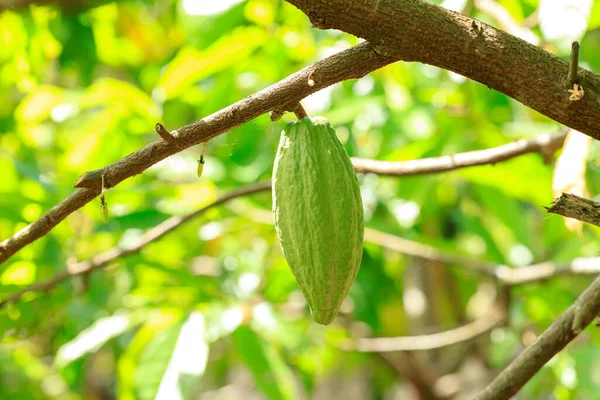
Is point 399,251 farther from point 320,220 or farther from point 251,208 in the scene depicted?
point 320,220

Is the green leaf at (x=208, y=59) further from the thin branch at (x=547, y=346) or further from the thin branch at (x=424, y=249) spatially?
the thin branch at (x=547, y=346)

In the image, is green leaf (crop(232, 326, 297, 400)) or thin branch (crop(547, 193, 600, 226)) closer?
thin branch (crop(547, 193, 600, 226))

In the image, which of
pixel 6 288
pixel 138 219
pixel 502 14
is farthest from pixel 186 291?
pixel 502 14

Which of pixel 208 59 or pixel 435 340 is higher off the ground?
pixel 208 59

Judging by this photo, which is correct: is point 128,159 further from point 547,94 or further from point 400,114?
point 400,114

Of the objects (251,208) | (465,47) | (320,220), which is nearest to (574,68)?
(465,47)

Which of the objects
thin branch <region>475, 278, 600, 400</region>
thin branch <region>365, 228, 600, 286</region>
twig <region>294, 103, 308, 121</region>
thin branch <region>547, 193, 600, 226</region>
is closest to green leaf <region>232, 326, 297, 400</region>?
thin branch <region>365, 228, 600, 286</region>

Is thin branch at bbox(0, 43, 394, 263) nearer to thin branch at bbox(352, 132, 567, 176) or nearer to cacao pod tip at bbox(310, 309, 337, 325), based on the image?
cacao pod tip at bbox(310, 309, 337, 325)
